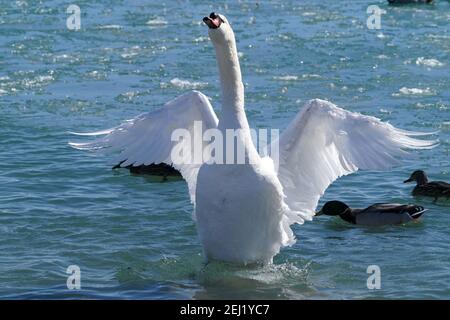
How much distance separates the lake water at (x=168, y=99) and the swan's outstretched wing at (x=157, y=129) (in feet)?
3.95

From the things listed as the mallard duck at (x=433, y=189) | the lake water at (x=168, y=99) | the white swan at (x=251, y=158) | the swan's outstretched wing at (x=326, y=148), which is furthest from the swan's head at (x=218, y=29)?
the mallard duck at (x=433, y=189)

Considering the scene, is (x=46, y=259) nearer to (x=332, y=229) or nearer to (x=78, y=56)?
(x=332, y=229)

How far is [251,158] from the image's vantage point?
31.7ft

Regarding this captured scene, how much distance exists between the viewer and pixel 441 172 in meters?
14.4

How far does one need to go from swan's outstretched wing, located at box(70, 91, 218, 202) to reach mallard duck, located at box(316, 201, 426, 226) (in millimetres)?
2815

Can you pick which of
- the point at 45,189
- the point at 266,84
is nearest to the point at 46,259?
the point at 45,189

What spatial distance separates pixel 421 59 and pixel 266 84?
348cm

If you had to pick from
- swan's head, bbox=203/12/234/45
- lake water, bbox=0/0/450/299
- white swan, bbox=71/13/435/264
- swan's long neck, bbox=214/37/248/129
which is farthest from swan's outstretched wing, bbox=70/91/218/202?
lake water, bbox=0/0/450/299

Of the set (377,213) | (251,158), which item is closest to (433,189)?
(377,213)

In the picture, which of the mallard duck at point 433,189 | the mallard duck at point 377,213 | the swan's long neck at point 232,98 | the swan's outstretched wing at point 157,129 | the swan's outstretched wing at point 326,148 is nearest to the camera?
the swan's long neck at point 232,98

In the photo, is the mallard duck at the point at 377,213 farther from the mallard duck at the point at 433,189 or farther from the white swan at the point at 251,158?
the white swan at the point at 251,158

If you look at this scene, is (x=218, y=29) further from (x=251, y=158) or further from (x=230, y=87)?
(x=251, y=158)

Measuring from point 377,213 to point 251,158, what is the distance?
125 inches

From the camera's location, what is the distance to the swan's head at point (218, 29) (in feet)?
31.2
